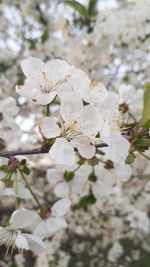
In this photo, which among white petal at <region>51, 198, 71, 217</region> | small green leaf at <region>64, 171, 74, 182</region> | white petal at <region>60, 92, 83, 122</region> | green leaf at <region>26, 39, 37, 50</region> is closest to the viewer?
white petal at <region>60, 92, 83, 122</region>

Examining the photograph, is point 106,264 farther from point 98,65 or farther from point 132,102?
point 132,102

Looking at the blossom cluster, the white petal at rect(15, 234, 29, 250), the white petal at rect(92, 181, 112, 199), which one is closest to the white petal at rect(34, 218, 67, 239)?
the blossom cluster

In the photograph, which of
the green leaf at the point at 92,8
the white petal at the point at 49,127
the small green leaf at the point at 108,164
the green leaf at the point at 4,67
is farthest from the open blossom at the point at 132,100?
the green leaf at the point at 4,67

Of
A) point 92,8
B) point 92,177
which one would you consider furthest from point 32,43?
point 92,177

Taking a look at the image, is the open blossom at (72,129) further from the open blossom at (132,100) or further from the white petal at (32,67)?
the open blossom at (132,100)

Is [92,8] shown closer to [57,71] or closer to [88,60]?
[88,60]

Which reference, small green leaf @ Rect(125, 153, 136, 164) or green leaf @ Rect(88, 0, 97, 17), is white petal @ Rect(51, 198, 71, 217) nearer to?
small green leaf @ Rect(125, 153, 136, 164)
